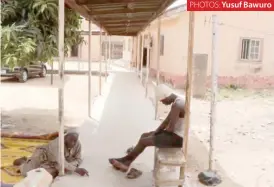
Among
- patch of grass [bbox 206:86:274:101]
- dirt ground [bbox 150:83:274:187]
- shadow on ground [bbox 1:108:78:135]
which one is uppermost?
patch of grass [bbox 206:86:274:101]

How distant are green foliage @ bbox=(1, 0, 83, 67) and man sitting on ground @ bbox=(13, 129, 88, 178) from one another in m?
1.12

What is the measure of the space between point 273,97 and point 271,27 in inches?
Answer: 143

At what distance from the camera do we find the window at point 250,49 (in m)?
14.9

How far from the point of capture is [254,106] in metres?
11.0

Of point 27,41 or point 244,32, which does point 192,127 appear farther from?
point 244,32

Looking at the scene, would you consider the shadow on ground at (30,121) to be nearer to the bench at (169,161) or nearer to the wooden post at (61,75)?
the wooden post at (61,75)

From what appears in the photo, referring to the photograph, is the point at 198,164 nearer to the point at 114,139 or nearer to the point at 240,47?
the point at 114,139

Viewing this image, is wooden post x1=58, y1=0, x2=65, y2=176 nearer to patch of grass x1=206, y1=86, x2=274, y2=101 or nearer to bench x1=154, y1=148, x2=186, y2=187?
bench x1=154, y1=148, x2=186, y2=187

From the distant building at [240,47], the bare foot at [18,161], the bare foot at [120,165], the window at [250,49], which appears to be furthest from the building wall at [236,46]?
the bare foot at [120,165]

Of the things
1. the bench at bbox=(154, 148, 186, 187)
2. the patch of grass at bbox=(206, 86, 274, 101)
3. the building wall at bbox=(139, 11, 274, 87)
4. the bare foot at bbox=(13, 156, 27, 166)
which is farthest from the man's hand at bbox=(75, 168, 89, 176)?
the building wall at bbox=(139, 11, 274, 87)

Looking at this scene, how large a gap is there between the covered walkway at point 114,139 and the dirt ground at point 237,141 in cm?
80

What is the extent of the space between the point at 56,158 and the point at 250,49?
41.1 ft

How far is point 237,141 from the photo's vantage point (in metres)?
7.15

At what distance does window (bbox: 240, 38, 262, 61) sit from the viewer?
49.0ft
